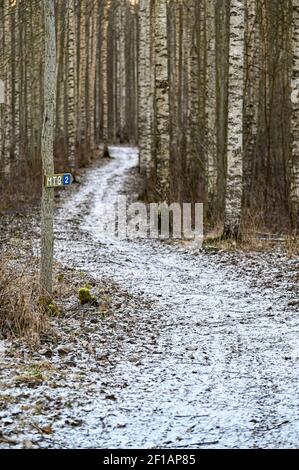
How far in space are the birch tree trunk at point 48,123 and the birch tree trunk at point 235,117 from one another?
500 cm

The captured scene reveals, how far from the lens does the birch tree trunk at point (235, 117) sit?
10.7m

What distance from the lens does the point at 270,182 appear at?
1603cm

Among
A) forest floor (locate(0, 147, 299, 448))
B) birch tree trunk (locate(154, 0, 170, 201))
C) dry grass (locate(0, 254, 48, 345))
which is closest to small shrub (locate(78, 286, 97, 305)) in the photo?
forest floor (locate(0, 147, 299, 448))

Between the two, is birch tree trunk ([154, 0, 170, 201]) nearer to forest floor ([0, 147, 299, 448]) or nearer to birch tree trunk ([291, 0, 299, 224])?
birch tree trunk ([291, 0, 299, 224])

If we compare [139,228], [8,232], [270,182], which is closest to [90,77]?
[270,182]

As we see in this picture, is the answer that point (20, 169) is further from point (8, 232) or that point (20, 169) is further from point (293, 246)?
point (293, 246)

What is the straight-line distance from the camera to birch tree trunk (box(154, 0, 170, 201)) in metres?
13.1

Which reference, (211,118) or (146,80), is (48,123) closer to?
(211,118)

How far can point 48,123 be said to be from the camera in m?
6.50

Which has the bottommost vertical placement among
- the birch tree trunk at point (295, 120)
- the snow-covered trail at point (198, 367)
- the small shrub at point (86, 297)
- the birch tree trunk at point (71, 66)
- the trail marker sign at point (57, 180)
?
the snow-covered trail at point (198, 367)

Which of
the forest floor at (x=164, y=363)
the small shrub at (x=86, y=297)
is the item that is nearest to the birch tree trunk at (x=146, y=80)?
the forest floor at (x=164, y=363)

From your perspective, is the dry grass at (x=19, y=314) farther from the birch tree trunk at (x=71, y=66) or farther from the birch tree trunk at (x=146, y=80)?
the birch tree trunk at (x=71, y=66)

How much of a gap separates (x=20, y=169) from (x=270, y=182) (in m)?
7.35

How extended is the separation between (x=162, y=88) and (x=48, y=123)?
719 centimetres
